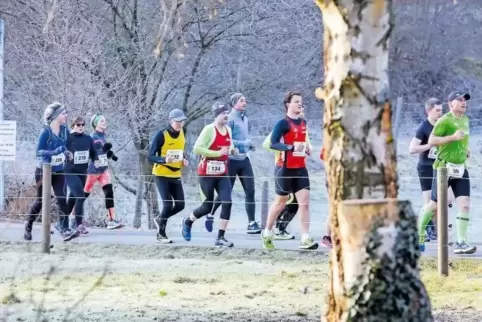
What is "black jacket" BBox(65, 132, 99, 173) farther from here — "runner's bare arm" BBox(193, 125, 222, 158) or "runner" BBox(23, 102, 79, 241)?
"runner's bare arm" BBox(193, 125, 222, 158)

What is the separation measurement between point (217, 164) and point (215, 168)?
0.06 m

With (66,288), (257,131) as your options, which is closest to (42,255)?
(66,288)

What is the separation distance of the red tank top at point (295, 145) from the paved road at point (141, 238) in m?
1.06

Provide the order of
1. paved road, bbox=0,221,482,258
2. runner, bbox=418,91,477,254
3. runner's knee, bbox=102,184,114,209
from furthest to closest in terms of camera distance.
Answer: runner's knee, bbox=102,184,114,209 < paved road, bbox=0,221,482,258 < runner, bbox=418,91,477,254

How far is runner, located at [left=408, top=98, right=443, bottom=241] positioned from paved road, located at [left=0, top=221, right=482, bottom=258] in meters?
0.75

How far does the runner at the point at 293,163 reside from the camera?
13.5m

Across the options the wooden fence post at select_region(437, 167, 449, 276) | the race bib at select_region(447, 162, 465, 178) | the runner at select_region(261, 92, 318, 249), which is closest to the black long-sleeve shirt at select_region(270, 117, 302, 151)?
the runner at select_region(261, 92, 318, 249)

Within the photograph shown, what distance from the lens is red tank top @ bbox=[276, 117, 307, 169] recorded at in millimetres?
13602

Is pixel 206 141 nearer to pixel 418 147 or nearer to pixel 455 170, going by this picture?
pixel 418 147

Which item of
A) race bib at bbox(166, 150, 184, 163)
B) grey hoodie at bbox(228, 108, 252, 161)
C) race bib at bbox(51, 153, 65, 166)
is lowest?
race bib at bbox(51, 153, 65, 166)

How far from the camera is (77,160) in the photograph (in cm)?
1477

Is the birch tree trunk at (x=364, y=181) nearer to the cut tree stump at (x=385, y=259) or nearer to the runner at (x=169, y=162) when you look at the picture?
the cut tree stump at (x=385, y=259)

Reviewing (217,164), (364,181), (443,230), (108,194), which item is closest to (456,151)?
(443,230)

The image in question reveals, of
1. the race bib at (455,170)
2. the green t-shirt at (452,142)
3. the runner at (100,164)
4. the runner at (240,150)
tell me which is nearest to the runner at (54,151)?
the runner at (100,164)
